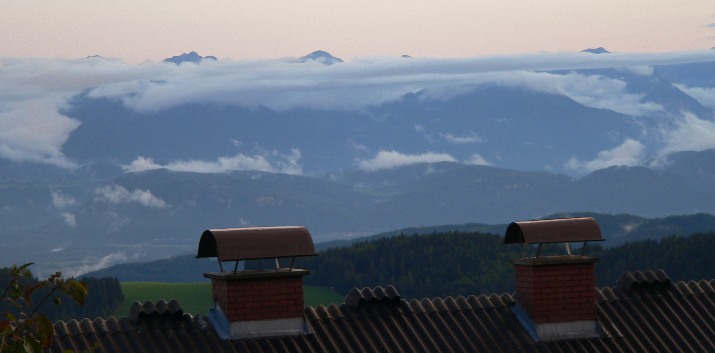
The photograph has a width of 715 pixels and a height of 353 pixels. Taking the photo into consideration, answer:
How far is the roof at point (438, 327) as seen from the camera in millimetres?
18828

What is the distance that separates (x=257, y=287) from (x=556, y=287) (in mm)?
5677

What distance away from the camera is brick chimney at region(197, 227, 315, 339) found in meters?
19.3

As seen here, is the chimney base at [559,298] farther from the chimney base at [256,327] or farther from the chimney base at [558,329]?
the chimney base at [256,327]

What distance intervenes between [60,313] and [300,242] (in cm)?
16553

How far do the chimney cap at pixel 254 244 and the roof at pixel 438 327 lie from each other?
4.10ft

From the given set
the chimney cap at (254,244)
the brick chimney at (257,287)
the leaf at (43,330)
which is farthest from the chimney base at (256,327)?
the leaf at (43,330)

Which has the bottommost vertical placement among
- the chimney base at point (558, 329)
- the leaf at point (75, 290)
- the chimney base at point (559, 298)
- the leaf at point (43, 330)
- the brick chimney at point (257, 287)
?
the chimney base at point (558, 329)

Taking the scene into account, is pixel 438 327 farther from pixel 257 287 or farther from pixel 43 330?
pixel 43 330

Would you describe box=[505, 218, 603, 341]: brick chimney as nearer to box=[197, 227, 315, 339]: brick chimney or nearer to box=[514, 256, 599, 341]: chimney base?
box=[514, 256, 599, 341]: chimney base

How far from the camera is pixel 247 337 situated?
19328 mm

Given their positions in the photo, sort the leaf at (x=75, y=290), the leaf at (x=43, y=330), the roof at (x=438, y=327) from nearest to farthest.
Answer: the leaf at (x=43, y=330) → the leaf at (x=75, y=290) → the roof at (x=438, y=327)

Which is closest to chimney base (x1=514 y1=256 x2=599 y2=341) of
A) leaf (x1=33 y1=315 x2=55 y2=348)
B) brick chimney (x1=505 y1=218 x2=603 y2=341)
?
brick chimney (x1=505 y1=218 x2=603 y2=341)

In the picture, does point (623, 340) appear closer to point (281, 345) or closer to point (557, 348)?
point (557, 348)

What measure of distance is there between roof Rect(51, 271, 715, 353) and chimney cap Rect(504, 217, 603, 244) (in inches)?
53.7
